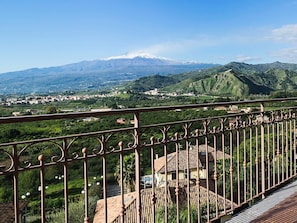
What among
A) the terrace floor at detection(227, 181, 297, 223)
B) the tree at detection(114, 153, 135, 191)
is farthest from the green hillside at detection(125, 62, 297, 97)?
the terrace floor at detection(227, 181, 297, 223)

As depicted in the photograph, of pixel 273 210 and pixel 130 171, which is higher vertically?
pixel 273 210

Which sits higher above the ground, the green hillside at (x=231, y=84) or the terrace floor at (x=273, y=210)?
the green hillside at (x=231, y=84)

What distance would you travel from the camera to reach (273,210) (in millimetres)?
2857

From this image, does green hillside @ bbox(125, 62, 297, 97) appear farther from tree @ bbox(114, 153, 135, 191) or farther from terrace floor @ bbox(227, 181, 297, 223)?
terrace floor @ bbox(227, 181, 297, 223)

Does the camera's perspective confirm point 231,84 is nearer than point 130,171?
No

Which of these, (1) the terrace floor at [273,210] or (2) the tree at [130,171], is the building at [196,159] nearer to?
(2) the tree at [130,171]

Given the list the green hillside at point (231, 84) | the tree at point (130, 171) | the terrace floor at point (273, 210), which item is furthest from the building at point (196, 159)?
the green hillside at point (231, 84)

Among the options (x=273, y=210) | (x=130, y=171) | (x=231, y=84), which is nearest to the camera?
(x=273, y=210)

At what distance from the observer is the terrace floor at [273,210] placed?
267 centimetres

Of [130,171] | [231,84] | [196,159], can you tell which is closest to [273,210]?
[196,159]

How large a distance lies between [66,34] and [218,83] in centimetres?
4990

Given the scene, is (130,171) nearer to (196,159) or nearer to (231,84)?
(196,159)

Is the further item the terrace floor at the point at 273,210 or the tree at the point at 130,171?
the terrace floor at the point at 273,210

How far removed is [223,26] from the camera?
4866 centimetres
